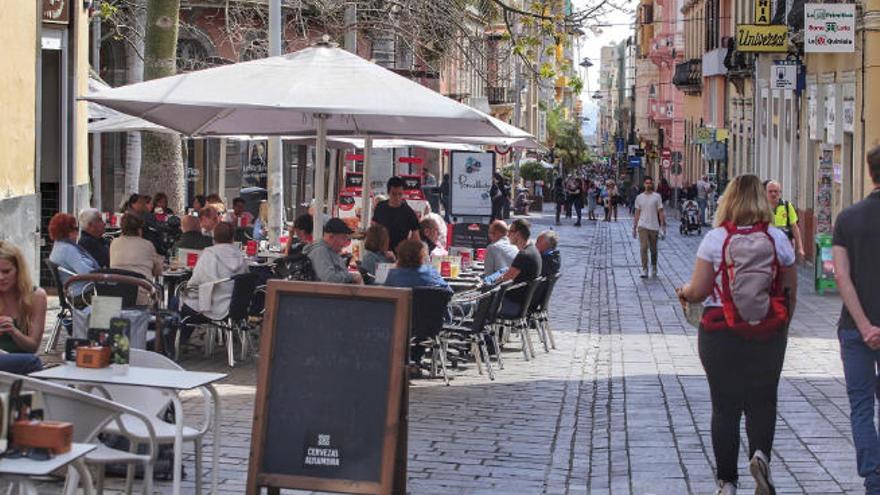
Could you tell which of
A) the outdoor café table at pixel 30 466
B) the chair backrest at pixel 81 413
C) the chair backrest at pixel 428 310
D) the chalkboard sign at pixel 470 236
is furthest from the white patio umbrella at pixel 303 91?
the chalkboard sign at pixel 470 236

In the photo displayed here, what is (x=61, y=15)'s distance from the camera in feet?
65.3

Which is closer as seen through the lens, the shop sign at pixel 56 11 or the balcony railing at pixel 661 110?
the shop sign at pixel 56 11

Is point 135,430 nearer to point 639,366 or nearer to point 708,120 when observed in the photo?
point 639,366

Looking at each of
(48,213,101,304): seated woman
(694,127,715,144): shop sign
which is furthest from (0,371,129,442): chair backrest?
(694,127,715,144): shop sign

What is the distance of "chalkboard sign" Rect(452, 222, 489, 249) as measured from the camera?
27.4 m

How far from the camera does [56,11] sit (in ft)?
65.0

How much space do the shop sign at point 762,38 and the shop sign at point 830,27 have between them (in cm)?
828

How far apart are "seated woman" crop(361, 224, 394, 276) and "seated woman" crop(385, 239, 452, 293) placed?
1.46m

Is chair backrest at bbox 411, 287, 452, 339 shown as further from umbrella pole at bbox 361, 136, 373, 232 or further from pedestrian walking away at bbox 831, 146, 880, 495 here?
pedestrian walking away at bbox 831, 146, 880, 495

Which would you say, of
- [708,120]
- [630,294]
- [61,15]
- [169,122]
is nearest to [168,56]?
[61,15]

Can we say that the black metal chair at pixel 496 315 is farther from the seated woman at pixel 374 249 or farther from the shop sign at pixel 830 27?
the shop sign at pixel 830 27

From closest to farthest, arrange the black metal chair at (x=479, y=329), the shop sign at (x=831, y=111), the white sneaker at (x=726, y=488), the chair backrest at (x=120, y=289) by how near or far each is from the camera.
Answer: the white sneaker at (x=726, y=488) < the chair backrest at (x=120, y=289) < the black metal chair at (x=479, y=329) < the shop sign at (x=831, y=111)

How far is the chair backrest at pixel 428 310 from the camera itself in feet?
42.9

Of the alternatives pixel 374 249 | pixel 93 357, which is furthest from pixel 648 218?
pixel 93 357
